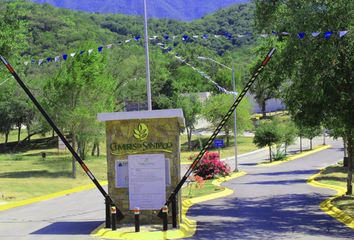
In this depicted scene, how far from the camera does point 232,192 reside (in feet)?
88.6

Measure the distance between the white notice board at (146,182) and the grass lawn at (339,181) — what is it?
20.1ft

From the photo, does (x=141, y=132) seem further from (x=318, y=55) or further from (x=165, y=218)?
(x=318, y=55)

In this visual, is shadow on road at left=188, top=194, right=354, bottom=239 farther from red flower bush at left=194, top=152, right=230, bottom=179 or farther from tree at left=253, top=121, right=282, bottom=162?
tree at left=253, top=121, right=282, bottom=162

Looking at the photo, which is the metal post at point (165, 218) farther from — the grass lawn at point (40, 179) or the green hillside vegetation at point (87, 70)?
the green hillside vegetation at point (87, 70)

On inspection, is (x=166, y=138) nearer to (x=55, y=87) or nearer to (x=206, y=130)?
(x=55, y=87)

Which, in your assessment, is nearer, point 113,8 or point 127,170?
point 127,170

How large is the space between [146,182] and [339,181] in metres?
19.6

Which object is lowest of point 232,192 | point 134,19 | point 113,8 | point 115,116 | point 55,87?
Answer: point 232,192

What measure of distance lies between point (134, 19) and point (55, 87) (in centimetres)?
12012

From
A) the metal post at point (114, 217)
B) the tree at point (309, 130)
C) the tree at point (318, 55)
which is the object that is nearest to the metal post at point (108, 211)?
the metal post at point (114, 217)

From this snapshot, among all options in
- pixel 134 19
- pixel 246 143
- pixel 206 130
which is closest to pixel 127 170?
pixel 246 143

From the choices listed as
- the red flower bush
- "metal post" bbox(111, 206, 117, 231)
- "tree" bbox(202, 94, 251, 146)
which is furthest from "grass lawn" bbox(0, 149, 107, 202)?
"tree" bbox(202, 94, 251, 146)

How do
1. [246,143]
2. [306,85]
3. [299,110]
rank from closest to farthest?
[306,85] → [299,110] → [246,143]

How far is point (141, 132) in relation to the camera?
49.8ft
